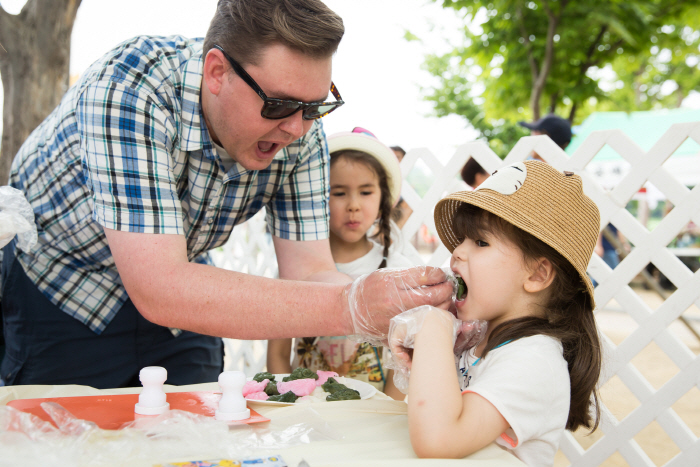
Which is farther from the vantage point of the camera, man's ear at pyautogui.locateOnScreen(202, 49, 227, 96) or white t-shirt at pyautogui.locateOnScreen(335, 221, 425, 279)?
white t-shirt at pyautogui.locateOnScreen(335, 221, 425, 279)

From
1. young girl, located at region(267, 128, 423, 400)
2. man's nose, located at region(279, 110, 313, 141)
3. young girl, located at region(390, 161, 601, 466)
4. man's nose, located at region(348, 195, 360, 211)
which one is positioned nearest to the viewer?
young girl, located at region(390, 161, 601, 466)

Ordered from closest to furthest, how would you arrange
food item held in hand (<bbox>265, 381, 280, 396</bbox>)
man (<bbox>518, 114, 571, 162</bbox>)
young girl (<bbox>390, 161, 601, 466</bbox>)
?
1. young girl (<bbox>390, 161, 601, 466</bbox>)
2. food item held in hand (<bbox>265, 381, 280, 396</bbox>)
3. man (<bbox>518, 114, 571, 162</bbox>)

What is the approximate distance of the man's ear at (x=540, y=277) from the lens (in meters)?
1.41

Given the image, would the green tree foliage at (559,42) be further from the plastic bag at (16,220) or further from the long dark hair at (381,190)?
the plastic bag at (16,220)

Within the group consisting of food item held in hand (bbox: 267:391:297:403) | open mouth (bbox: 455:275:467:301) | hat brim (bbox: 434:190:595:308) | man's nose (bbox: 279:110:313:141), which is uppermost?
hat brim (bbox: 434:190:595:308)

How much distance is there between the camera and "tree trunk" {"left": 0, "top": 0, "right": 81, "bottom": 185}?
3139mm

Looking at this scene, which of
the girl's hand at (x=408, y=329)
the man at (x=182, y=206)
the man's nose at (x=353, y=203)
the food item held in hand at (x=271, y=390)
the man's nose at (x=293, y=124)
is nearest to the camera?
the girl's hand at (x=408, y=329)

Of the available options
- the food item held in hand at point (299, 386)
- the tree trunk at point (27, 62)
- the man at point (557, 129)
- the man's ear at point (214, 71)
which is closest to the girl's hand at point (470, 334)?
the food item held in hand at point (299, 386)

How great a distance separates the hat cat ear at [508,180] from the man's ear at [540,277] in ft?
0.72

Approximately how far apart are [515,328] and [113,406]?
100 cm

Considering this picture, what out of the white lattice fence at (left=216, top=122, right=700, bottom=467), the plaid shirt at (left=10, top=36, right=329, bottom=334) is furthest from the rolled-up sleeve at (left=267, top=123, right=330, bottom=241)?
the white lattice fence at (left=216, top=122, right=700, bottom=467)

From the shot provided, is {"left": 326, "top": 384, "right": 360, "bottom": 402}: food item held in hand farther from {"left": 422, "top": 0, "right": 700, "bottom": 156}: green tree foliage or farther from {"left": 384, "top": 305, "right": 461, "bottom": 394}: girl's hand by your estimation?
{"left": 422, "top": 0, "right": 700, "bottom": 156}: green tree foliage

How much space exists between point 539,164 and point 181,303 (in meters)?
1.00

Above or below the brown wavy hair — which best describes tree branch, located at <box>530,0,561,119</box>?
above
